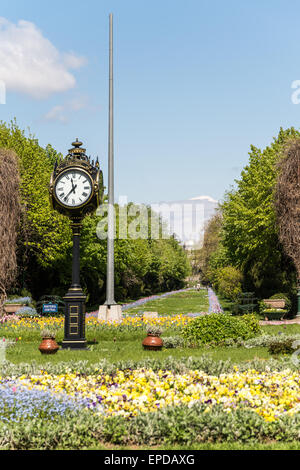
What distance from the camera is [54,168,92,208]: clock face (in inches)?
523

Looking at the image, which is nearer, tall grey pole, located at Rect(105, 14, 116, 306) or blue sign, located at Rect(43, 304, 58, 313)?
tall grey pole, located at Rect(105, 14, 116, 306)

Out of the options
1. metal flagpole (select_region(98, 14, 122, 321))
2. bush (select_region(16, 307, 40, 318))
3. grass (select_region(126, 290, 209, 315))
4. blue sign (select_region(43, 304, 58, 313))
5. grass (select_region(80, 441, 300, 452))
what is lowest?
grass (select_region(126, 290, 209, 315))

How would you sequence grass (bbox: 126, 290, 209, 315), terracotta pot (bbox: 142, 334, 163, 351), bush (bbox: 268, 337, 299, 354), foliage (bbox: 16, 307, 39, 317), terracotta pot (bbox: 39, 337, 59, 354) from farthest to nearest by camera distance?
1. grass (bbox: 126, 290, 209, 315)
2. foliage (bbox: 16, 307, 39, 317)
3. terracotta pot (bbox: 142, 334, 163, 351)
4. terracotta pot (bbox: 39, 337, 59, 354)
5. bush (bbox: 268, 337, 299, 354)

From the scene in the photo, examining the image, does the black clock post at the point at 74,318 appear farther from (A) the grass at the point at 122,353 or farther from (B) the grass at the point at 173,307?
(B) the grass at the point at 173,307

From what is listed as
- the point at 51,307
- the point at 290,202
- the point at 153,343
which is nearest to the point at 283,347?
the point at 153,343

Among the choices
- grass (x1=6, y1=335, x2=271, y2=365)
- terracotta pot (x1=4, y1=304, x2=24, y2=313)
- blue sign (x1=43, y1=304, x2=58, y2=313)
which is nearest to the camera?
grass (x1=6, y1=335, x2=271, y2=365)

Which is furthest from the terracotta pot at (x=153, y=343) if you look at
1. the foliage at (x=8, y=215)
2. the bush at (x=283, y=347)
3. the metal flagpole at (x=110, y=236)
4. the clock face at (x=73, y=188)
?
the foliage at (x=8, y=215)

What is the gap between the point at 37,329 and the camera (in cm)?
1661

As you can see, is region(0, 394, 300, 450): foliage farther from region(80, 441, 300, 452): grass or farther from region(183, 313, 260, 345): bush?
region(183, 313, 260, 345): bush

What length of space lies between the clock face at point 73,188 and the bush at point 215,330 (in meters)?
4.42

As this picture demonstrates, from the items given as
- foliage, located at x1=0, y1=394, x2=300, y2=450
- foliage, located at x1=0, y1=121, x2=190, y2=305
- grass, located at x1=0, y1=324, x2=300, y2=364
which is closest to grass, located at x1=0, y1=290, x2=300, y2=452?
grass, located at x1=0, y1=324, x2=300, y2=364

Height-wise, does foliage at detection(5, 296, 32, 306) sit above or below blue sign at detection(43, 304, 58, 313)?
below

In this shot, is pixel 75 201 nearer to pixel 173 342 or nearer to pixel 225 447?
pixel 173 342

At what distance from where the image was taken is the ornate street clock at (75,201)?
43.0 ft
